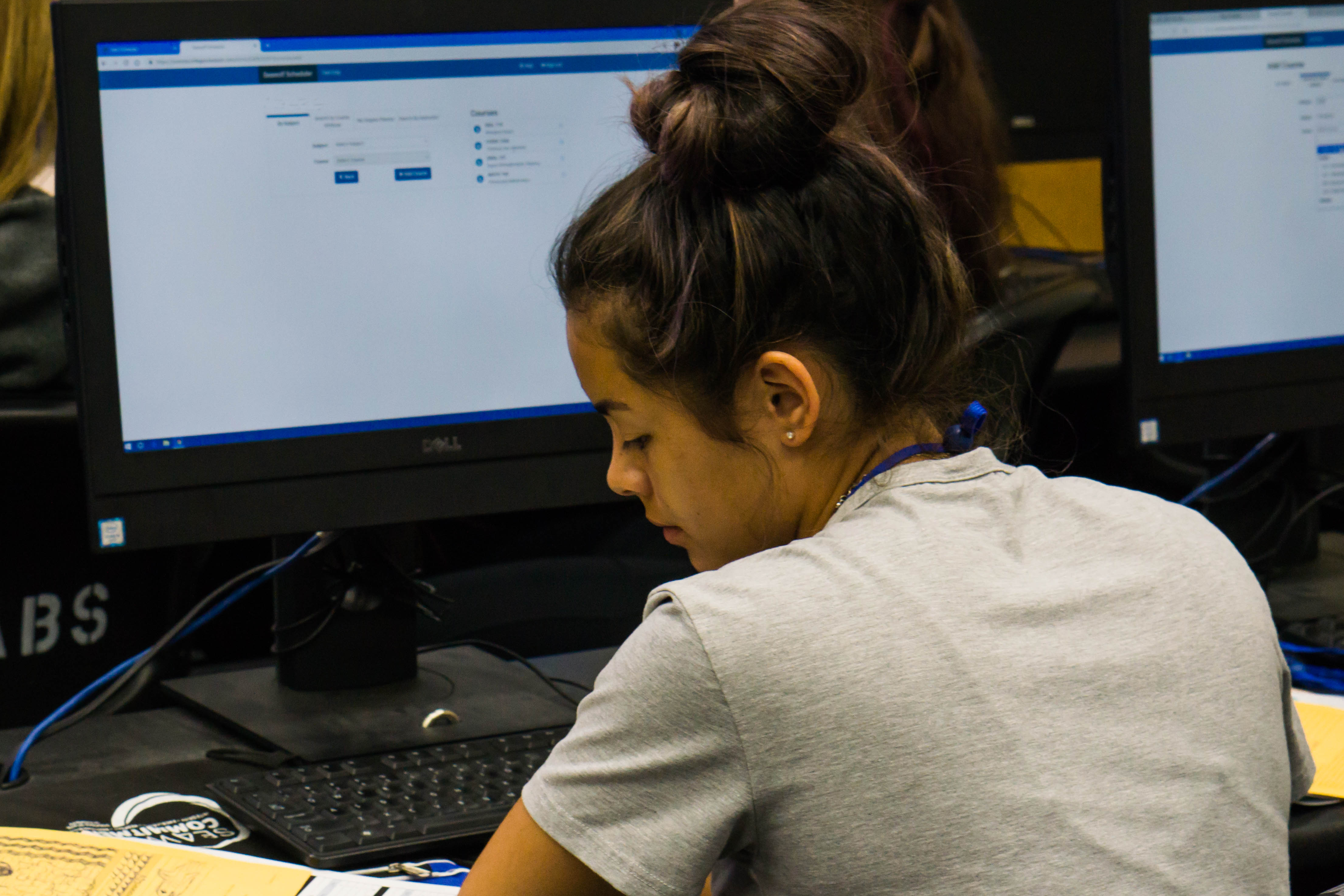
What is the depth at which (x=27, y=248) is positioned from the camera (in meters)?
1.73

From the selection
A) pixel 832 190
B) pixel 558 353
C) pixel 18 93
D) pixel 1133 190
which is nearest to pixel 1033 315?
pixel 1133 190

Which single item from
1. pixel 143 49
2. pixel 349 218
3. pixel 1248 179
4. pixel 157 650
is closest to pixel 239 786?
pixel 157 650

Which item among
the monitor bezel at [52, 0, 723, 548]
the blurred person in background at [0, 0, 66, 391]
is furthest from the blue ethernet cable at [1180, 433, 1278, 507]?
the blurred person in background at [0, 0, 66, 391]

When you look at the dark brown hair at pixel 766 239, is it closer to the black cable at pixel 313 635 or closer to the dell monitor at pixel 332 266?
the dell monitor at pixel 332 266

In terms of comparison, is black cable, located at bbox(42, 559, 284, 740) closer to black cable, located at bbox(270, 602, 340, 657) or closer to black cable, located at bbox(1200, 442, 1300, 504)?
black cable, located at bbox(270, 602, 340, 657)

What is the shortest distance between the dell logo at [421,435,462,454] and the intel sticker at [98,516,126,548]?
0.77 ft

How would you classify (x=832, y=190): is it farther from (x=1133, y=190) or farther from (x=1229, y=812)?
(x=1133, y=190)

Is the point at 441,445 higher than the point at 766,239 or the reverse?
the reverse

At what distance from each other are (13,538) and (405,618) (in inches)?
21.0

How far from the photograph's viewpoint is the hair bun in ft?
2.63

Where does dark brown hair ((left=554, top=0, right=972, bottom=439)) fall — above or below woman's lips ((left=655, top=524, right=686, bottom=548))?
above

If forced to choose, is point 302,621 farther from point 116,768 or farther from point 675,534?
point 675,534

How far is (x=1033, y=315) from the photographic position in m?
1.87

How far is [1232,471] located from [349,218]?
3.28ft
